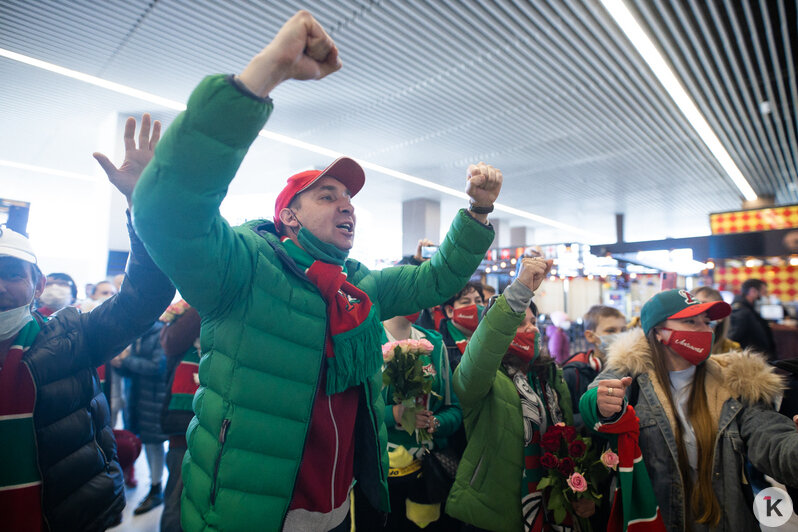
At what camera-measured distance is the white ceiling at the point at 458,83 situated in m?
4.50

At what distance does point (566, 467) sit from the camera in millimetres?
1875

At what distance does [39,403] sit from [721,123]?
28.1 feet

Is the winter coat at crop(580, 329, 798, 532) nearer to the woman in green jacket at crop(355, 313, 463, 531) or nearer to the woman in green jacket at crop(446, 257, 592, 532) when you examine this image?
the woman in green jacket at crop(446, 257, 592, 532)

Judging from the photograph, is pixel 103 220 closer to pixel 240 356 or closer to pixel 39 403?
pixel 39 403

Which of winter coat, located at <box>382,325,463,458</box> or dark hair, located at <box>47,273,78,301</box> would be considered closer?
winter coat, located at <box>382,325,463,458</box>

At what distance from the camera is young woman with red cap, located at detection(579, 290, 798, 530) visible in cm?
180

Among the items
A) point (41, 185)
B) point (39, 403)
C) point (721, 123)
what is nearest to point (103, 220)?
point (41, 185)

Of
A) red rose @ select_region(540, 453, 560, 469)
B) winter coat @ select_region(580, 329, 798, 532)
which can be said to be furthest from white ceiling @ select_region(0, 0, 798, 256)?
red rose @ select_region(540, 453, 560, 469)

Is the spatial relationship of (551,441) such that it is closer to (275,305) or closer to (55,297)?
(275,305)

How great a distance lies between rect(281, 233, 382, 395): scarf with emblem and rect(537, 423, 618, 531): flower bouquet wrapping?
1.06 metres

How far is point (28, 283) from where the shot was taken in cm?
163

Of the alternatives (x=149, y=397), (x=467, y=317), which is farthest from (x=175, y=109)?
(x=467, y=317)

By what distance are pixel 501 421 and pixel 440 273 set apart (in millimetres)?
1007

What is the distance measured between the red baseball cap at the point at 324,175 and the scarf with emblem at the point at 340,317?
14 cm
